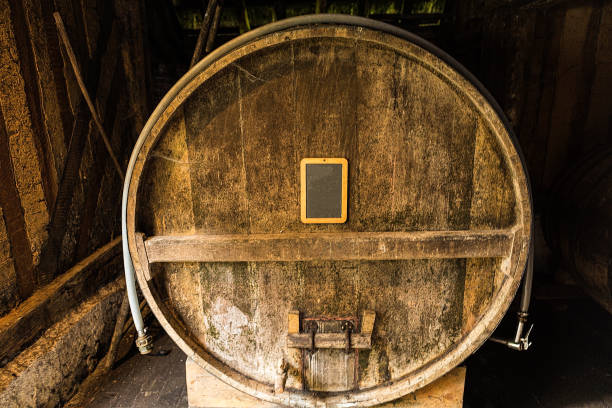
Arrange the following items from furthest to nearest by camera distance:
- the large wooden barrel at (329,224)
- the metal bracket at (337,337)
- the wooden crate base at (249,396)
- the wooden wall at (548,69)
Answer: the wooden wall at (548,69) → the wooden crate base at (249,396) → the metal bracket at (337,337) → the large wooden barrel at (329,224)

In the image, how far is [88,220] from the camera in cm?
221

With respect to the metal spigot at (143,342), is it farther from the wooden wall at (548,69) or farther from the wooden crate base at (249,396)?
the wooden wall at (548,69)

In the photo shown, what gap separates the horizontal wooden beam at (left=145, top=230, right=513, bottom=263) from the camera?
1.27 metres

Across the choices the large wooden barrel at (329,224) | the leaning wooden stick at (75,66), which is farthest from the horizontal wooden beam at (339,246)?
the leaning wooden stick at (75,66)

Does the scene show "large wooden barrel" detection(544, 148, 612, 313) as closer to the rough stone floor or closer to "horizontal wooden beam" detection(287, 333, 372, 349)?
the rough stone floor

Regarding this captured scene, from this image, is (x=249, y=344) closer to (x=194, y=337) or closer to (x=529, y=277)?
(x=194, y=337)

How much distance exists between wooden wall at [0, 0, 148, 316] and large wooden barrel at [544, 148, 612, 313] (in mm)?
3177

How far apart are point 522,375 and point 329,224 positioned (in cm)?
174

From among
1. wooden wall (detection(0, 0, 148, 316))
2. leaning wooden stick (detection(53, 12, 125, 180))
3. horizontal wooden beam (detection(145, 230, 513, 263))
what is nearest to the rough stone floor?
wooden wall (detection(0, 0, 148, 316))

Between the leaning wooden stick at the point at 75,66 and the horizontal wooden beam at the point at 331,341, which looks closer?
the horizontal wooden beam at the point at 331,341

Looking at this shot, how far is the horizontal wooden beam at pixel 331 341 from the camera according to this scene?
1.37 m

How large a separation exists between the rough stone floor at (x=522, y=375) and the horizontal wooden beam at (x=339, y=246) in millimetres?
1125

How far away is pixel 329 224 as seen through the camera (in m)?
1.31

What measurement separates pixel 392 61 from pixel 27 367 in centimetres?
222
